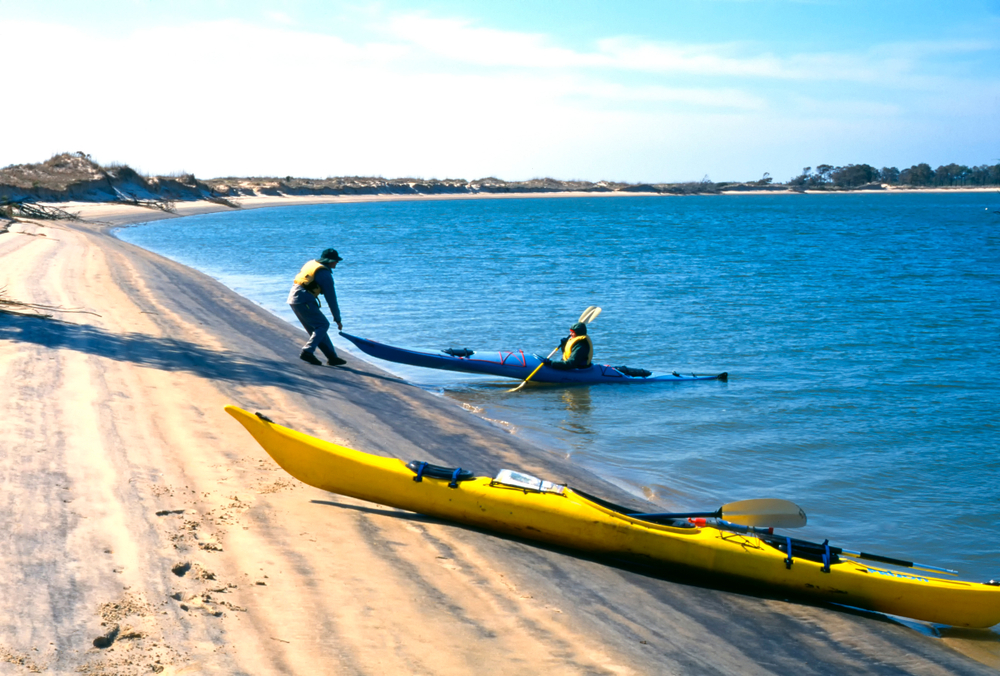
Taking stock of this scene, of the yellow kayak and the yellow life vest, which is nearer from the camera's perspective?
the yellow kayak

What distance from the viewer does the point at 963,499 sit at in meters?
8.19

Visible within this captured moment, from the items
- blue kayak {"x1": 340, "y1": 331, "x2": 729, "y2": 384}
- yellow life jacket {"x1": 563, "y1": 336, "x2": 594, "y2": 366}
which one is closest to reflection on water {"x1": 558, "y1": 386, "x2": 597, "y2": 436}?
blue kayak {"x1": 340, "y1": 331, "x2": 729, "y2": 384}

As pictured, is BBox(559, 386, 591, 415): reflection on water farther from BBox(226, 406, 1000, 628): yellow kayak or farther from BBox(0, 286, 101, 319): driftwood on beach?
BBox(0, 286, 101, 319): driftwood on beach

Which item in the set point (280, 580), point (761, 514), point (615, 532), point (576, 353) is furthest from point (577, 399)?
point (280, 580)

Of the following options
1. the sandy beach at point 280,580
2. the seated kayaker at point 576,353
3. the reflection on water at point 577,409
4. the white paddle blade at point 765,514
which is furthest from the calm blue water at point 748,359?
the sandy beach at point 280,580

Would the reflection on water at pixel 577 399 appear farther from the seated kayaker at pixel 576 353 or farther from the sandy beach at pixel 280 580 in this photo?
the sandy beach at pixel 280 580

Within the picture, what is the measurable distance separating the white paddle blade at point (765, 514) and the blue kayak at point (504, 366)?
7174 millimetres

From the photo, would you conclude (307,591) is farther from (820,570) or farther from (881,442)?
(881,442)

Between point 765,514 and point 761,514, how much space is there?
0.10ft

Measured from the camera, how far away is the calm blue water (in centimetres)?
831

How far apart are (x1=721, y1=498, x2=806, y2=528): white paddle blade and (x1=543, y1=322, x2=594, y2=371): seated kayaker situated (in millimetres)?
7149

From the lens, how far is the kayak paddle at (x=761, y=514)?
580 centimetres

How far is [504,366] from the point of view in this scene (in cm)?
1280

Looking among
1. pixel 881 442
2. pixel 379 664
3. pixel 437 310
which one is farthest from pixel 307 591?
pixel 437 310
